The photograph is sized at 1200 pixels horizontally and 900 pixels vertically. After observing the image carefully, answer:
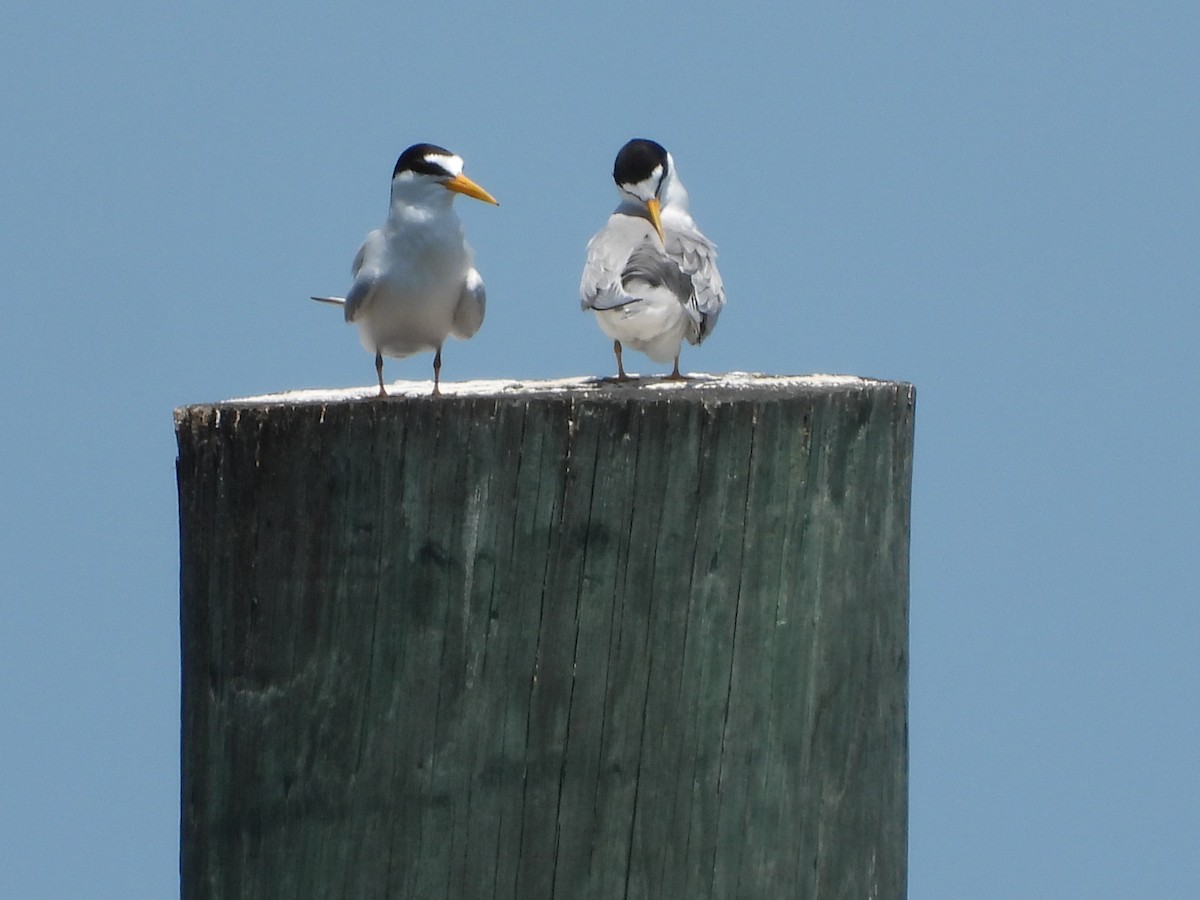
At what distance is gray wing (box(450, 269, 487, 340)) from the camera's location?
14.7ft

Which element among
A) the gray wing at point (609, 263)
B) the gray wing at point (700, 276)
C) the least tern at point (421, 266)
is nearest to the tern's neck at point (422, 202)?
the least tern at point (421, 266)

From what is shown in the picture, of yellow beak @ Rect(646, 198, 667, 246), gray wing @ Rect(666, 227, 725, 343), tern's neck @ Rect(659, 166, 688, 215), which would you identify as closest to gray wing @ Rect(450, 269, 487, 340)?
gray wing @ Rect(666, 227, 725, 343)

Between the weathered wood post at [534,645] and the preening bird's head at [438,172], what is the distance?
3.94 feet

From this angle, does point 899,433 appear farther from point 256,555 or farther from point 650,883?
point 256,555

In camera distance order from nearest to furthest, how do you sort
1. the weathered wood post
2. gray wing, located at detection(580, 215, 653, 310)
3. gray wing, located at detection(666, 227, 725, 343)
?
the weathered wood post, gray wing, located at detection(580, 215, 653, 310), gray wing, located at detection(666, 227, 725, 343)

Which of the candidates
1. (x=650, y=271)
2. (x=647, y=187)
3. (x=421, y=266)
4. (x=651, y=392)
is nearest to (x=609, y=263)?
(x=650, y=271)

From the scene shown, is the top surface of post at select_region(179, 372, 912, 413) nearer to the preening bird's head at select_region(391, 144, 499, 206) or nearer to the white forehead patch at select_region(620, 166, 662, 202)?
the preening bird's head at select_region(391, 144, 499, 206)

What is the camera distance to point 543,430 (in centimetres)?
319

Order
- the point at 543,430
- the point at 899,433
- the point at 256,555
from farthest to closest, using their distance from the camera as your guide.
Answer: the point at 899,433 → the point at 256,555 → the point at 543,430

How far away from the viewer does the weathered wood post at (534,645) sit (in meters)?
3.21

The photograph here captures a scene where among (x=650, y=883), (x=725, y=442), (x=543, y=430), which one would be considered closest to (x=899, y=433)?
(x=725, y=442)

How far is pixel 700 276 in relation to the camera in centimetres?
520

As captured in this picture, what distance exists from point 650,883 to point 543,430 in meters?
0.91

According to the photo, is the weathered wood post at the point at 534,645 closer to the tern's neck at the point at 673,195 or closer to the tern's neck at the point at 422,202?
the tern's neck at the point at 422,202
